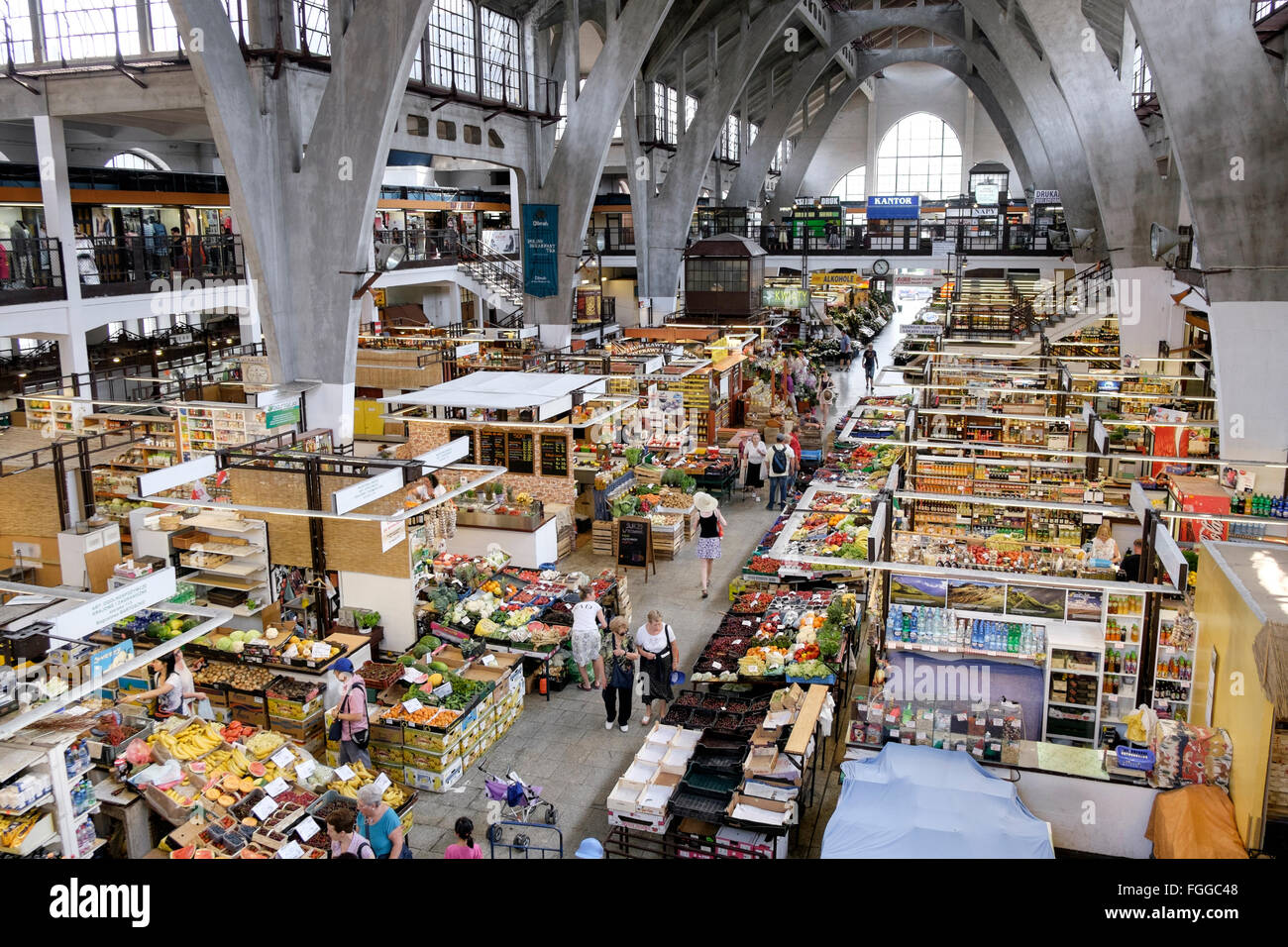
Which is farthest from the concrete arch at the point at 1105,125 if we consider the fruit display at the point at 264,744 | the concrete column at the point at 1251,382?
the fruit display at the point at 264,744

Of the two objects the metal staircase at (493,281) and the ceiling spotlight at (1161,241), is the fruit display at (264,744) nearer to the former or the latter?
the ceiling spotlight at (1161,241)

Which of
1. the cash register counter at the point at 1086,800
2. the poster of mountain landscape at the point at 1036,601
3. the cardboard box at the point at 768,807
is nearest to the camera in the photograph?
the cash register counter at the point at 1086,800

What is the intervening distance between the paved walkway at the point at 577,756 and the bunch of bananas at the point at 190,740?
162cm

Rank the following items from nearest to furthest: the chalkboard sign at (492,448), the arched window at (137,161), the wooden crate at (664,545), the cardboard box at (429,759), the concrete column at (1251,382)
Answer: the cardboard box at (429,759)
the concrete column at (1251,382)
the wooden crate at (664,545)
the chalkboard sign at (492,448)
the arched window at (137,161)

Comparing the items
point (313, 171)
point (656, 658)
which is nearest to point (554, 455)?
point (313, 171)

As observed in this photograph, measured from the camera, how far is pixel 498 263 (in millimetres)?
29625

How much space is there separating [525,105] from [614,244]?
15282mm

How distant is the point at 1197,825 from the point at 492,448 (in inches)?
388

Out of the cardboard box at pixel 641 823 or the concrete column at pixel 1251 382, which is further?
the concrete column at pixel 1251 382

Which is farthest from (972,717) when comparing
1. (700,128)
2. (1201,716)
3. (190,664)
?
(700,128)

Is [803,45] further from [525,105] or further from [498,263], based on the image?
[525,105]

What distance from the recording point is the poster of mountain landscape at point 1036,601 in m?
7.85

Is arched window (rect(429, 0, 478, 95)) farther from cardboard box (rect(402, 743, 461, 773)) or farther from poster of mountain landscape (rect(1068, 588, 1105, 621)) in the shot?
poster of mountain landscape (rect(1068, 588, 1105, 621))

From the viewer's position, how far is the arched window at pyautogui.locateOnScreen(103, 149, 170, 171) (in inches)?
942
